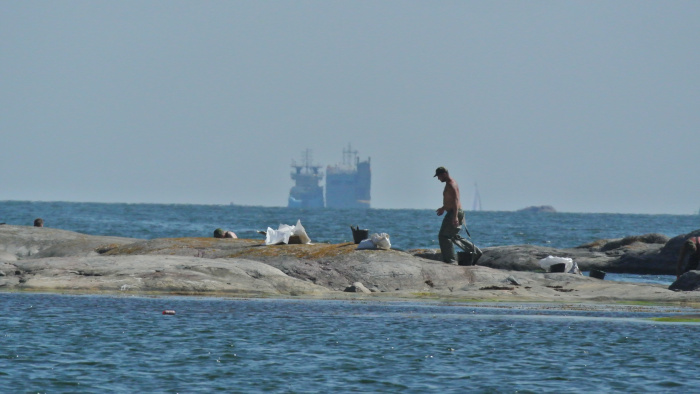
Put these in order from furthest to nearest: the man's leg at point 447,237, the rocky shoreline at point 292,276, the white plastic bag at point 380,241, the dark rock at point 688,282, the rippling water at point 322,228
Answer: the rippling water at point 322,228, the white plastic bag at point 380,241, the man's leg at point 447,237, the dark rock at point 688,282, the rocky shoreline at point 292,276

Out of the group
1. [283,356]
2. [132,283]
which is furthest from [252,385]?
[132,283]

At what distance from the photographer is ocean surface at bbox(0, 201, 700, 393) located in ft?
44.4

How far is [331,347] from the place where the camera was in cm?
1633

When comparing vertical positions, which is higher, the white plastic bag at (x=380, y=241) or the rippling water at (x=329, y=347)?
the white plastic bag at (x=380, y=241)

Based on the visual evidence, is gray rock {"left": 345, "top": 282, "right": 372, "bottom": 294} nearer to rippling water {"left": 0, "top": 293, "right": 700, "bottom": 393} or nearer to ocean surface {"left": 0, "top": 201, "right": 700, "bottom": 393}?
ocean surface {"left": 0, "top": 201, "right": 700, "bottom": 393}

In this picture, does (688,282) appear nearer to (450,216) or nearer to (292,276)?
(450,216)

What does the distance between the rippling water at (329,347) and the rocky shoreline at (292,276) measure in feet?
5.31

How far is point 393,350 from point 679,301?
31.7 feet

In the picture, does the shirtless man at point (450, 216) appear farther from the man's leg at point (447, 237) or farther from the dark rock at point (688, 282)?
the dark rock at point (688, 282)

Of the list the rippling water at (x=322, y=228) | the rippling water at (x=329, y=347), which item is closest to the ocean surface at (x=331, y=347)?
the rippling water at (x=329, y=347)

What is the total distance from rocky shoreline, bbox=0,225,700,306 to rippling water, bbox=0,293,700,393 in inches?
63.7

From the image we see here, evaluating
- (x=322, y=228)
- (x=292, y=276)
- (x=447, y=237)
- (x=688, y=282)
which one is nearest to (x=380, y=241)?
(x=447, y=237)

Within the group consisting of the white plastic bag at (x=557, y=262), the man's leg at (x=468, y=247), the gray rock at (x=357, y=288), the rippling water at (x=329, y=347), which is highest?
the man's leg at (x=468, y=247)

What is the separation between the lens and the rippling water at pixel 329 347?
13.5 metres
